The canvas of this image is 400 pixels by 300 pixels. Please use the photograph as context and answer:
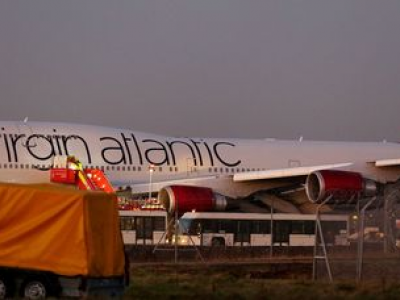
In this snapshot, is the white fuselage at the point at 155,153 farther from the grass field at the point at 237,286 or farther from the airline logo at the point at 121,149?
the grass field at the point at 237,286

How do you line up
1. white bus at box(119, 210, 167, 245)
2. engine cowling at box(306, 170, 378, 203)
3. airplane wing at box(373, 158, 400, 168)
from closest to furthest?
engine cowling at box(306, 170, 378, 203), white bus at box(119, 210, 167, 245), airplane wing at box(373, 158, 400, 168)

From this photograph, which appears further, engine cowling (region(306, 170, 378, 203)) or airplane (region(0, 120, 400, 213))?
airplane (region(0, 120, 400, 213))

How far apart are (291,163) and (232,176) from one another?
582cm

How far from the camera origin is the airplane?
4459cm

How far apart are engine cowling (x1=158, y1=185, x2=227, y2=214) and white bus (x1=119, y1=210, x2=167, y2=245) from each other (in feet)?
3.21

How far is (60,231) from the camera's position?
18.9 meters

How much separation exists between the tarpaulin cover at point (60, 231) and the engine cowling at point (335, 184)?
23.6 metres

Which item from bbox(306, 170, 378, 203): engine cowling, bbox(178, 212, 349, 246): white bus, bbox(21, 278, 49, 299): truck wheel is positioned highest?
bbox(306, 170, 378, 203): engine cowling

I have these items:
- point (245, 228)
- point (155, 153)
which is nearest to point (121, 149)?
point (155, 153)

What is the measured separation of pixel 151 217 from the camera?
148 feet

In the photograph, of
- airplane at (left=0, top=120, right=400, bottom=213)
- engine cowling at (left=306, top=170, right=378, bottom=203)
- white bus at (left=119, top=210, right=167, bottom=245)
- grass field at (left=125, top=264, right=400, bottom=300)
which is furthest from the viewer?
airplane at (left=0, top=120, right=400, bottom=213)

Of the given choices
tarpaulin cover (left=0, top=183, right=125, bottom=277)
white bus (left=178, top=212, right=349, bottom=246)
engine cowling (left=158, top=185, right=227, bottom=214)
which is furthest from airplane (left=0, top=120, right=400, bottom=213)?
tarpaulin cover (left=0, top=183, right=125, bottom=277)

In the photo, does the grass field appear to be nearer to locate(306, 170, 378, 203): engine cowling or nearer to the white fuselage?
locate(306, 170, 378, 203): engine cowling

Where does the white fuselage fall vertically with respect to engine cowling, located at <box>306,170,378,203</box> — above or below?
above
